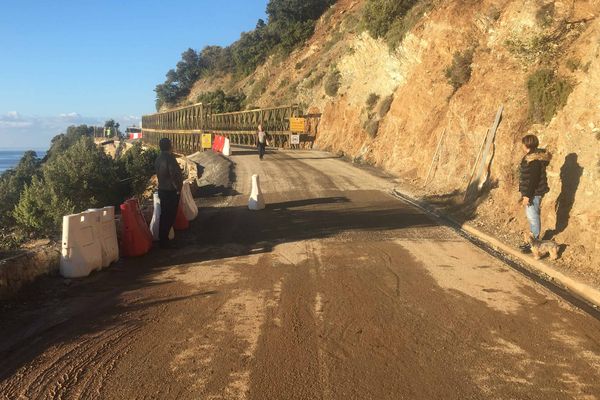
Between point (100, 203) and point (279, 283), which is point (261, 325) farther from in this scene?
point (100, 203)

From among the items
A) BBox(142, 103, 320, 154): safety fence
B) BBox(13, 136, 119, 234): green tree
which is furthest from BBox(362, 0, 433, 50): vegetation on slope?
BBox(13, 136, 119, 234): green tree

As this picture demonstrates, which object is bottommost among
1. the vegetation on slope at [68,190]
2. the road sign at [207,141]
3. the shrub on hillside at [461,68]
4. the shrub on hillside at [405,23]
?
the vegetation on slope at [68,190]

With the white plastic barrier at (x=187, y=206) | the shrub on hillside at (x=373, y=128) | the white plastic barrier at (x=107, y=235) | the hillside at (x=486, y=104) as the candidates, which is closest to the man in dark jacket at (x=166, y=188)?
the white plastic barrier at (x=107, y=235)

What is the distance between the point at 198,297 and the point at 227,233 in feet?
12.8

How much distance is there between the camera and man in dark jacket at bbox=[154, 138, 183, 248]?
8.62m

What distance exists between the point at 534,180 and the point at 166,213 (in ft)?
20.1

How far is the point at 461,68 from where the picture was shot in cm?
1795

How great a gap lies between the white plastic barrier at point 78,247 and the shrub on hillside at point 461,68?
48.6 feet

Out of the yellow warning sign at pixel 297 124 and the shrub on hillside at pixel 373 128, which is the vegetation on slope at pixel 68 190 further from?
the shrub on hillside at pixel 373 128

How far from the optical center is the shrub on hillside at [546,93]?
10281 millimetres

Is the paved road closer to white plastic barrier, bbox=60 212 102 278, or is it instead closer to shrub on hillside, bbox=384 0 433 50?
white plastic barrier, bbox=60 212 102 278

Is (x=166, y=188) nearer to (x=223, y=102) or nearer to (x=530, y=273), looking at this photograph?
(x=530, y=273)

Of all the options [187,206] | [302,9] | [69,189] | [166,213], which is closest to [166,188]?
[166,213]

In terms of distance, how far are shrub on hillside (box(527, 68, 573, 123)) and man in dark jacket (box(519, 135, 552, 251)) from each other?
3061 mm
